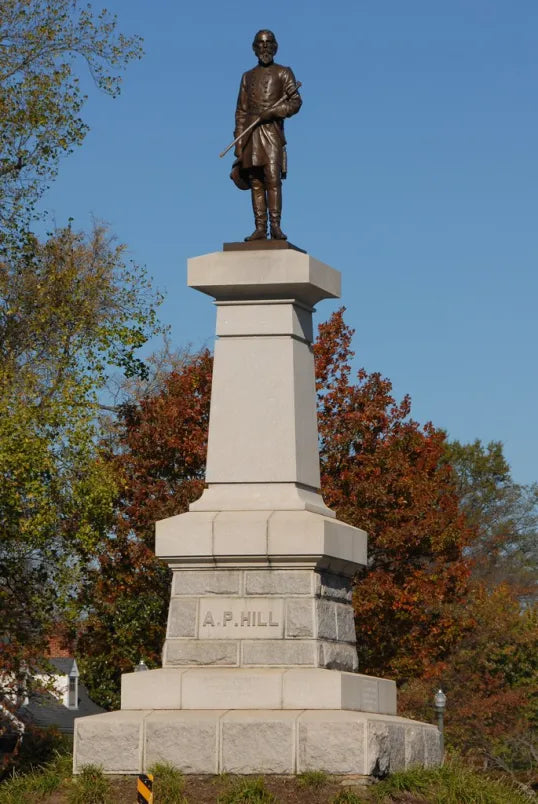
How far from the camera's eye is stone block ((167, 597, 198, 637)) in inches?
594

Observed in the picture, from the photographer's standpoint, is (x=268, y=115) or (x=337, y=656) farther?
(x=268, y=115)

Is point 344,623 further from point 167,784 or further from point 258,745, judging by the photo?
point 167,784

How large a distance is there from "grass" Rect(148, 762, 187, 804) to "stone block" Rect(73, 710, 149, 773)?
0.26 meters

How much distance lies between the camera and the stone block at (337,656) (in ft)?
48.9

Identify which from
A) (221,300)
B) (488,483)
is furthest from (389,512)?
(488,483)

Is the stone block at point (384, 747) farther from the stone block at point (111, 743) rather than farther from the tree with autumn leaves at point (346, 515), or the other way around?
the tree with autumn leaves at point (346, 515)

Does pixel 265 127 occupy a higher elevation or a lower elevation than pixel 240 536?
higher

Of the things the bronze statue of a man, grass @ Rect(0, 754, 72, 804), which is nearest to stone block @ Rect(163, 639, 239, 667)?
grass @ Rect(0, 754, 72, 804)

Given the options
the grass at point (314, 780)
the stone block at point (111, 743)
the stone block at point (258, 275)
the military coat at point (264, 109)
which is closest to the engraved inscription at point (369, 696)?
the grass at point (314, 780)

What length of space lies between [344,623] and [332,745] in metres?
2.05

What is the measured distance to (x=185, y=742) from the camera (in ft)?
46.2

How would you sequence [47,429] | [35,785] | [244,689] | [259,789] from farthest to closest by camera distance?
[47,429], [35,785], [244,689], [259,789]

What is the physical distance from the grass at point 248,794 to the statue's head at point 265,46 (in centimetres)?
712

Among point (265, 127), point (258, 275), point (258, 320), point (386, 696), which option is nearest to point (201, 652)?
point (386, 696)
